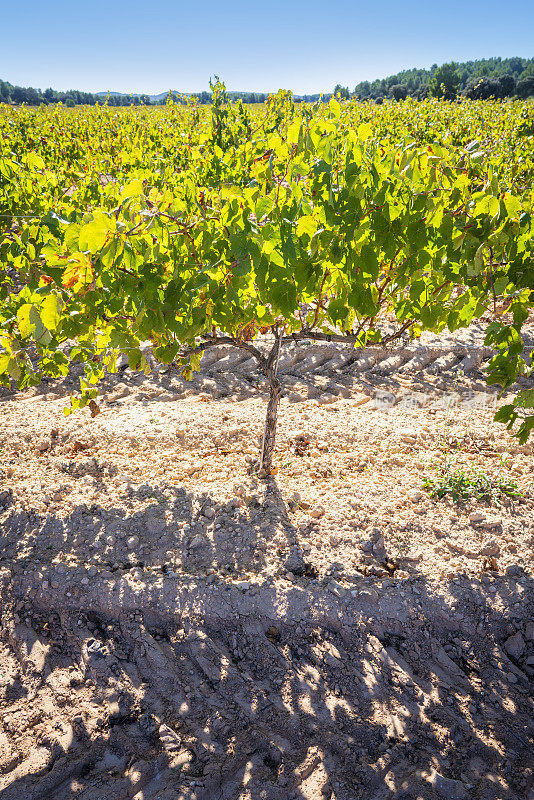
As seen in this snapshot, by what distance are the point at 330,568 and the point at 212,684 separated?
3.60ft

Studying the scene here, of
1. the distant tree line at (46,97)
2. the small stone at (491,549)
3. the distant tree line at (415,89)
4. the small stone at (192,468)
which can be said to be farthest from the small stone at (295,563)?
the distant tree line at (46,97)

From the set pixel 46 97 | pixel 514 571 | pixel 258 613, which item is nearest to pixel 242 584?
Answer: pixel 258 613

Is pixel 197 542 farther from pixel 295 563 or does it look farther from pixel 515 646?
pixel 515 646

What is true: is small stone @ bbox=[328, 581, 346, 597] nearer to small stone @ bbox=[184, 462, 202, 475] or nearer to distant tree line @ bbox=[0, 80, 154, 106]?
small stone @ bbox=[184, 462, 202, 475]

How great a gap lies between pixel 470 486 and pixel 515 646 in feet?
4.26

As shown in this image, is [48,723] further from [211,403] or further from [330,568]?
[211,403]

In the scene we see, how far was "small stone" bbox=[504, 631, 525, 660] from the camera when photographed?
2.94 meters

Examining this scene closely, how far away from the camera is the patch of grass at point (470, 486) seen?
386cm

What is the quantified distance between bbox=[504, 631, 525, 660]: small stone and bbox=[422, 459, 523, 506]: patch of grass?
112 cm

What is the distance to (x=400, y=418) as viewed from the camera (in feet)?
16.4

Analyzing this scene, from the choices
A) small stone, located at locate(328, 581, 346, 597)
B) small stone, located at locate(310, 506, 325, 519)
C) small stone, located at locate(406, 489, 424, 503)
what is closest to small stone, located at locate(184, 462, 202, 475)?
small stone, located at locate(310, 506, 325, 519)

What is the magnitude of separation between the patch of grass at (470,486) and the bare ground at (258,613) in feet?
0.29

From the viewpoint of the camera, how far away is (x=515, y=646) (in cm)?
295

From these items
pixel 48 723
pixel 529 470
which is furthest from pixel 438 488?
pixel 48 723
